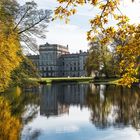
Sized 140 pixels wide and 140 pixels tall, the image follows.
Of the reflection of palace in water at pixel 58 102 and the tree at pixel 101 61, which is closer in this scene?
the reflection of palace in water at pixel 58 102

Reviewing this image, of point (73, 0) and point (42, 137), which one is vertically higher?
point (73, 0)

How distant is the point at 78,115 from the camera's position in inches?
938

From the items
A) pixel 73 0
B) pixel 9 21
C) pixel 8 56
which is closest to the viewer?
pixel 73 0

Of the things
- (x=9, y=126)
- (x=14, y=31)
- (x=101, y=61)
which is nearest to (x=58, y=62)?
(x=101, y=61)

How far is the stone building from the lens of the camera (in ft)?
609

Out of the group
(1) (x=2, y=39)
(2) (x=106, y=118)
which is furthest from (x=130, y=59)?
(1) (x=2, y=39)

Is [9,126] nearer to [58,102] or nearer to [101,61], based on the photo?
[58,102]

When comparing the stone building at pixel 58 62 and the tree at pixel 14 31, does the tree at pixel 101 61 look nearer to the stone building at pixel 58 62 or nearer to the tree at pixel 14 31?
the tree at pixel 14 31

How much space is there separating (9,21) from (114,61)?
56.6 meters

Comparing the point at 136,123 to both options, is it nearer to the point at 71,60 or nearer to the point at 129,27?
the point at 129,27

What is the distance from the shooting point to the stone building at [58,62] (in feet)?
609

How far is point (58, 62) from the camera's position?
189 metres

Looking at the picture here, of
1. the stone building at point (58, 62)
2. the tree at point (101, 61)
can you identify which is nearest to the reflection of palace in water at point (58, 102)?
the tree at point (101, 61)

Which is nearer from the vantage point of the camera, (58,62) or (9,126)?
(9,126)
